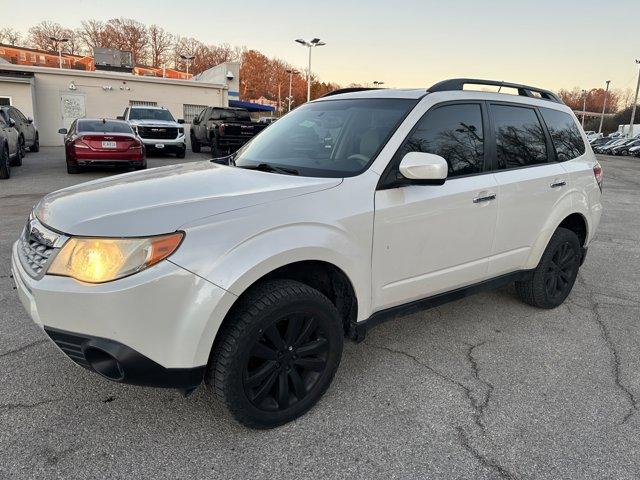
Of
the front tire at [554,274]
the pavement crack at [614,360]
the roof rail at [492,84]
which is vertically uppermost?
the roof rail at [492,84]

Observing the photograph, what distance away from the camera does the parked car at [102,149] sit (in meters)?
11.4

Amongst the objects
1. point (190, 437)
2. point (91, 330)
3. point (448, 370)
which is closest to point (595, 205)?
point (448, 370)

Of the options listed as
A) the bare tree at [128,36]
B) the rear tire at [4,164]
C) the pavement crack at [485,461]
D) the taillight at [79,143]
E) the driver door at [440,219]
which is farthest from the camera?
the bare tree at [128,36]

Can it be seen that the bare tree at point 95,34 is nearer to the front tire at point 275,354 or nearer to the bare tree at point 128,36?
the bare tree at point 128,36

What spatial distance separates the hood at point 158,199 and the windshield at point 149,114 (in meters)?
15.3

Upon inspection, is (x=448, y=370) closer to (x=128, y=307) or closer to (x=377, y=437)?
(x=377, y=437)

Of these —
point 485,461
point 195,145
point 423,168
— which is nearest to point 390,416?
point 485,461

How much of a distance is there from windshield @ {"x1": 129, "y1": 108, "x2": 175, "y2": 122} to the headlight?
16.2 m

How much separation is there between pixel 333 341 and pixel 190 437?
0.85m

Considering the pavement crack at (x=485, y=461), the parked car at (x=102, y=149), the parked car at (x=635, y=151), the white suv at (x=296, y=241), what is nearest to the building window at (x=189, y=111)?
the parked car at (x=102, y=149)

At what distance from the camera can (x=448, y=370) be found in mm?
3148

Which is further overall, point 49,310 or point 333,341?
point 333,341

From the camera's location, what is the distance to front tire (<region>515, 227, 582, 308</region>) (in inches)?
157

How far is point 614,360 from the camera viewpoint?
3.37m
